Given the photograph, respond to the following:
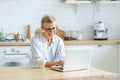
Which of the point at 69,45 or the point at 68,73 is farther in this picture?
the point at 69,45

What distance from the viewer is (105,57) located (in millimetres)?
4734

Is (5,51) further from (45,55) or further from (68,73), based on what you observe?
(68,73)

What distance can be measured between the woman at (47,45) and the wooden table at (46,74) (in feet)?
1.11

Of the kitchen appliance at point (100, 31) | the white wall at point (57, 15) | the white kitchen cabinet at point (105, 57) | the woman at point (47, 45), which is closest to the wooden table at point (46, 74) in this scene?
the woman at point (47, 45)

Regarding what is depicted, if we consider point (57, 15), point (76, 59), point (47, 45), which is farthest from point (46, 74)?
point (57, 15)

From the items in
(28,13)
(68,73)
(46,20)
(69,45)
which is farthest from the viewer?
(28,13)

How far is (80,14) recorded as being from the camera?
5.10 metres

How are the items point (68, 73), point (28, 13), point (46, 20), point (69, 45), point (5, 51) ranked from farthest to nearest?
1. point (28, 13)
2. point (69, 45)
3. point (5, 51)
4. point (46, 20)
5. point (68, 73)

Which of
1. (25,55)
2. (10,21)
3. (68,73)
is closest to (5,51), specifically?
(25,55)

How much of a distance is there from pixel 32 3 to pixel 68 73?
8.61 feet

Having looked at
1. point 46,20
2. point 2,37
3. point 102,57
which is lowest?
point 102,57

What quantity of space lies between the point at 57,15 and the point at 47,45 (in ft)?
6.29

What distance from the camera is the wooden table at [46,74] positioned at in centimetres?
224

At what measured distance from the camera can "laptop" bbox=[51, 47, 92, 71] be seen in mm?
2562
